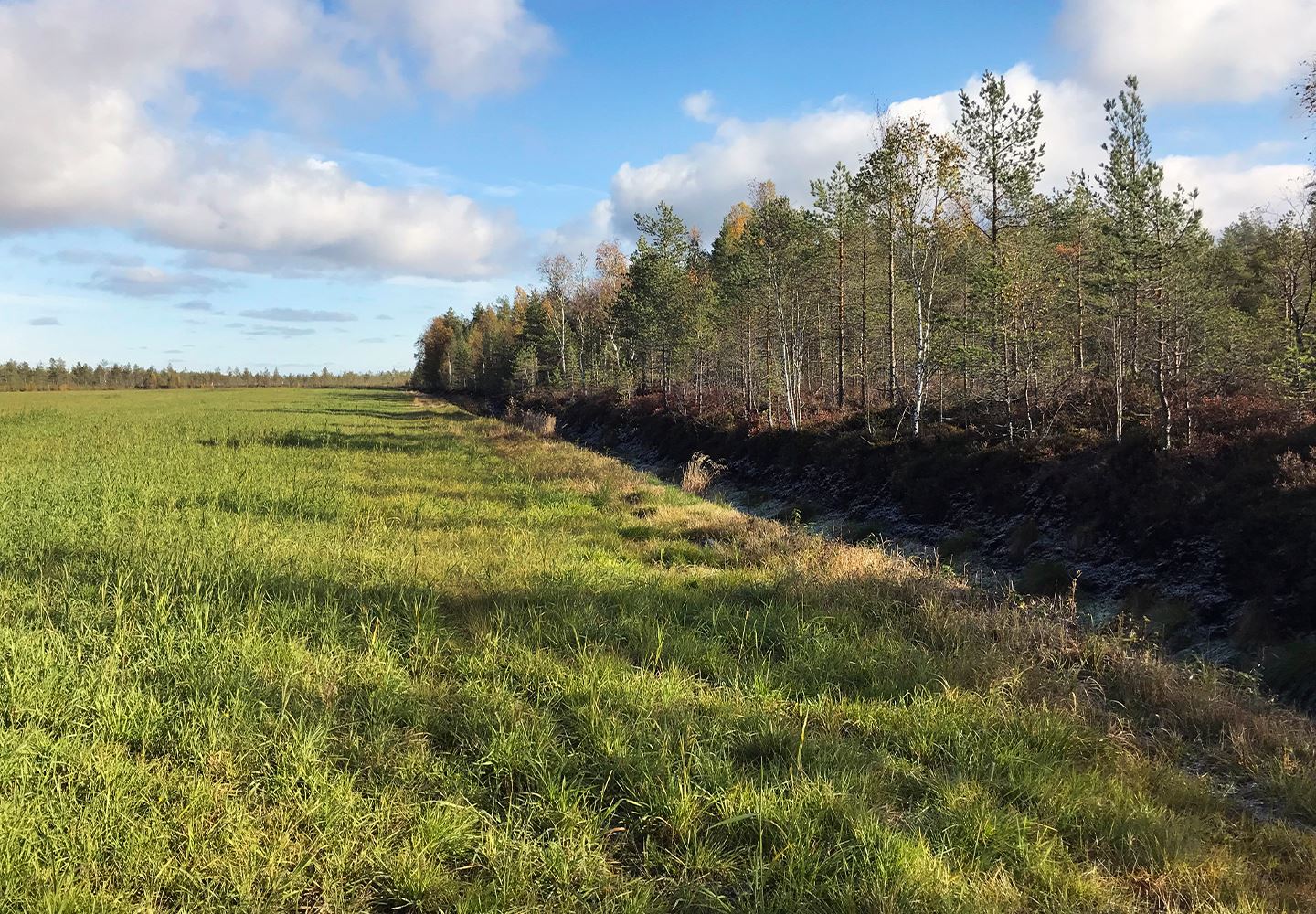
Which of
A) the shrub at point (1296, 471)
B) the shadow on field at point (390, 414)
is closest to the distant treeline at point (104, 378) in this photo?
the shadow on field at point (390, 414)

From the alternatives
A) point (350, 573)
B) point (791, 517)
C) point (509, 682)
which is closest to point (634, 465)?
point (791, 517)

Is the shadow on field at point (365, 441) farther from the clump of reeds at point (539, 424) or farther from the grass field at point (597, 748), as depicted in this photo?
the grass field at point (597, 748)

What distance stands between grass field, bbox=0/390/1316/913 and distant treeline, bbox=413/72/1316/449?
9223 mm

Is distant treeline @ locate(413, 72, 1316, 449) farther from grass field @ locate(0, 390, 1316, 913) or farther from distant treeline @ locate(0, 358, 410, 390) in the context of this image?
distant treeline @ locate(0, 358, 410, 390)

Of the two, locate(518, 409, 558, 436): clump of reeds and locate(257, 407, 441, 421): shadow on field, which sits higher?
locate(257, 407, 441, 421): shadow on field

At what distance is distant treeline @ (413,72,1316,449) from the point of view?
14883 millimetres

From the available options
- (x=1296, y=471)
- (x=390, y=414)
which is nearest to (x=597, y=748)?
(x=1296, y=471)

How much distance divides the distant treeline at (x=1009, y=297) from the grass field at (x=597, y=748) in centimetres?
922

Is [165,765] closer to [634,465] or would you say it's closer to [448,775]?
[448,775]

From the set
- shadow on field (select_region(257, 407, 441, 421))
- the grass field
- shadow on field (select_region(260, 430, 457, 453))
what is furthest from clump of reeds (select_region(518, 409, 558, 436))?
the grass field

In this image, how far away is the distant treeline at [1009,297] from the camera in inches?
586

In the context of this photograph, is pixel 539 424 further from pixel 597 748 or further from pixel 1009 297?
pixel 597 748

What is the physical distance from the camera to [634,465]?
Answer: 30.8 m

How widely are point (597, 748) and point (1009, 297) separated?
61.8 ft
